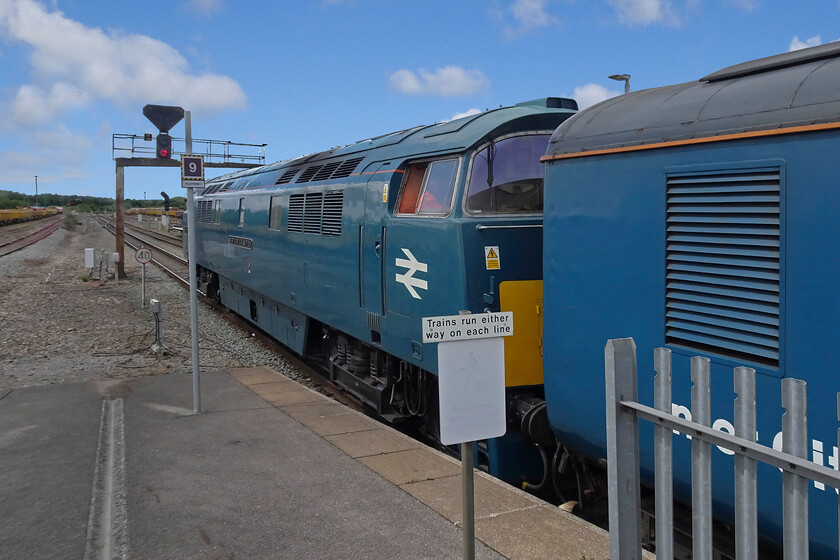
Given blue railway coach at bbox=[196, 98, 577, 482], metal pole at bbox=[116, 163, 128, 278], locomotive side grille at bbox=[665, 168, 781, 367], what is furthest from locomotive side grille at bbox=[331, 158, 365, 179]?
metal pole at bbox=[116, 163, 128, 278]

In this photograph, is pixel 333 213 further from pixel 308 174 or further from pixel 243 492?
pixel 243 492

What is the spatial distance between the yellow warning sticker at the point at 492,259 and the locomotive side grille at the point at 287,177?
18.9 feet

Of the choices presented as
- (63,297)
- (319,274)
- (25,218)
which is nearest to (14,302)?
(63,297)

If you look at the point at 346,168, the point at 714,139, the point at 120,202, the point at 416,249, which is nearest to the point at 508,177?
the point at 416,249

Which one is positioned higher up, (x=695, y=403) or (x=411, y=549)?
(x=695, y=403)

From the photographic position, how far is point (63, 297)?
60.8 ft

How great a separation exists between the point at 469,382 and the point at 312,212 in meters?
6.16

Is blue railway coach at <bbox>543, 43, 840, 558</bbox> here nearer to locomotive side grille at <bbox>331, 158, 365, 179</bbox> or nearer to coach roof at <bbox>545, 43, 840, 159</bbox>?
coach roof at <bbox>545, 43, 840, 159</bbox>

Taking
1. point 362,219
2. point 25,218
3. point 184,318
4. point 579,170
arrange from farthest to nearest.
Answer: point 25,218
point 184,318
point 362,219
point 579,170

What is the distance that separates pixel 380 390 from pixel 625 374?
17.5 feet

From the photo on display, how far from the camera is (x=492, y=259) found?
17.8 ft

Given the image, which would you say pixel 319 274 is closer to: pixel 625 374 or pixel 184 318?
A: pixel 625 374

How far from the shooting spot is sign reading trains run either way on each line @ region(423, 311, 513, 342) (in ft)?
10.3

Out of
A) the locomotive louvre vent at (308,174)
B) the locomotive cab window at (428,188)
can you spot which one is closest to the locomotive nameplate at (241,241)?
the locomotive louvre vent at (308,174)
